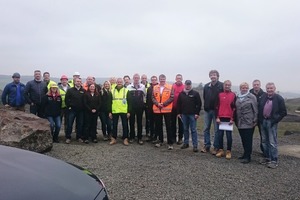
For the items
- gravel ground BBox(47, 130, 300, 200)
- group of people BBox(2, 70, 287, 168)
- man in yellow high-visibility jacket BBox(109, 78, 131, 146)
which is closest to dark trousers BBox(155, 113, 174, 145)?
group of people BBox(2, 70, 287, 168)

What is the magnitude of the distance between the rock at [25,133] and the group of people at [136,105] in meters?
1.06

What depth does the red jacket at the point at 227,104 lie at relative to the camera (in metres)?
7.93

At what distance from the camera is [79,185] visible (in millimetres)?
2588

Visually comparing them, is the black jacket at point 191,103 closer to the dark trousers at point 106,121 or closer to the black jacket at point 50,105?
the dark trousers at point 106,121

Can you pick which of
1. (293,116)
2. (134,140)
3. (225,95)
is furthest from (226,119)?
(293,116)

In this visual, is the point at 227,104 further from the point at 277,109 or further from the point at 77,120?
the point at 77,120

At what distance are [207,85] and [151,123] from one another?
7.50 ft

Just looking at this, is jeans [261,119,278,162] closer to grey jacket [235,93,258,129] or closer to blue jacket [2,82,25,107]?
grey jacket [235,93,258,129]

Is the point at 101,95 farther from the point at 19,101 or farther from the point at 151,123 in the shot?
the point at 19,101

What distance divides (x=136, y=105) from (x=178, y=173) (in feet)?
11.0

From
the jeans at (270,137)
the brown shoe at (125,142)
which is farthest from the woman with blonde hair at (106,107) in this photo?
the jeans at (270,137)

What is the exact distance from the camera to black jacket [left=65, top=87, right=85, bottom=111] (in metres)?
8.98

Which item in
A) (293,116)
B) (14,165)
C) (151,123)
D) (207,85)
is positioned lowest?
(293,116)

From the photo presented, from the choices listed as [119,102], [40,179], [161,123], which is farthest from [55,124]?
[40,179]
